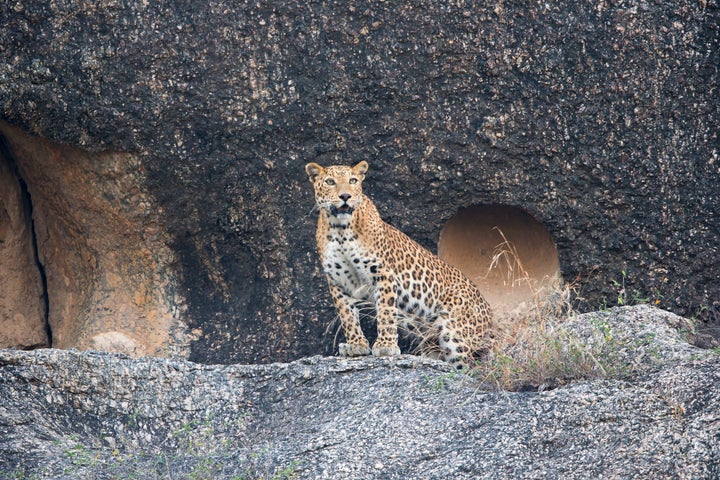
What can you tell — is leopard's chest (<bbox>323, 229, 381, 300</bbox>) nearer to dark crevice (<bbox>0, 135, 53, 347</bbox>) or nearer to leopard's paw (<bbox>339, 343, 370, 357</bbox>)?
leopard's paw (<bbox>339, 343, 370, 357</bbox>)

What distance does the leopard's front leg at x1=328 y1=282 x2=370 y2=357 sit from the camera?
30.9ft

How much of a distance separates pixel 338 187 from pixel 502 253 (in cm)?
231

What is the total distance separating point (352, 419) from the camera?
25.2 feet

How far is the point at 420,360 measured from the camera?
8539mm

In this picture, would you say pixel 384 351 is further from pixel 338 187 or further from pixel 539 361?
pixel 539 361

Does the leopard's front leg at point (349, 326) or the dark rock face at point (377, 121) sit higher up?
the dark rock face at point (377, 121)

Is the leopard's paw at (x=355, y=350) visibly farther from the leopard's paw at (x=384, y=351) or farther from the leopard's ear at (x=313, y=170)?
the leopard's ear at (x=313, y=170)

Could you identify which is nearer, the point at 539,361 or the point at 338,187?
the point at 539,361

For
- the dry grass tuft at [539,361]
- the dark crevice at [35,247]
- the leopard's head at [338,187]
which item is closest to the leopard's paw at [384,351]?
the dry grass tuft at [539,361]

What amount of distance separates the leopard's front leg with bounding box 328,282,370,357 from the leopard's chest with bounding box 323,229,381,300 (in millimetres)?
84

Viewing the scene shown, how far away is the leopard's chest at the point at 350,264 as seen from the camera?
9609 millimetres

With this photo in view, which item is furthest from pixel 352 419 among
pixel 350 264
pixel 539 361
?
pixel 350 264

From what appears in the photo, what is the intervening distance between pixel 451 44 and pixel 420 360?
3.01 metres

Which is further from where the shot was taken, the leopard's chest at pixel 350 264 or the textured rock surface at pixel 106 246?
the textured rock surface at pixel 106 246
